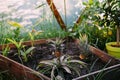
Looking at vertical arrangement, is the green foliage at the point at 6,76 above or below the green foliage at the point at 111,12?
below

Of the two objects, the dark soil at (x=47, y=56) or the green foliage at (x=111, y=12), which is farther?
the green foliage at (x=111, y=12)

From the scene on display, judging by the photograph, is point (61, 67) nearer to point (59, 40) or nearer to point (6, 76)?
point (59, 40)

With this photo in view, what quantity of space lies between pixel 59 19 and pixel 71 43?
1.22 feet

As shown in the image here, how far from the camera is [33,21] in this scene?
2.90 m

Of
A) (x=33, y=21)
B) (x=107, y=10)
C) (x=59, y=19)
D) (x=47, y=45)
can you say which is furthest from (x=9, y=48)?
(x=107, y=10)

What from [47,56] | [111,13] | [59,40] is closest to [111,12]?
[111,13]

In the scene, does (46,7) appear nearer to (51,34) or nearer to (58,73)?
(51,34)

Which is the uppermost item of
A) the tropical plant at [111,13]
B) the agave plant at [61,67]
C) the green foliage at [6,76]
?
the tropical plant at [111,13]

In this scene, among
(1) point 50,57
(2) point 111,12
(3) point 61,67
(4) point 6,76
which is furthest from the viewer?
(2) point 111,12

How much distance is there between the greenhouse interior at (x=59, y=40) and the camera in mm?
1955

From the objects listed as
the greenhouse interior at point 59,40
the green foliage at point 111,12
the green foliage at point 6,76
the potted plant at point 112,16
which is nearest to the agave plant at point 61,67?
the greenhouse interior at point 59,40

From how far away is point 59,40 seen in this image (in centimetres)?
220

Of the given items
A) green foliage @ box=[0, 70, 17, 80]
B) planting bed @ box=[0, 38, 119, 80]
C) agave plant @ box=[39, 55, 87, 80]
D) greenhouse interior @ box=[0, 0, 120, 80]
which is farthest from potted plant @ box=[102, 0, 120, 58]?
green foliage @ box=[0, 70, 17, 80]

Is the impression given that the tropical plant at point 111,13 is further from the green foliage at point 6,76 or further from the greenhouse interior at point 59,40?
the green foliage at point 6,76
